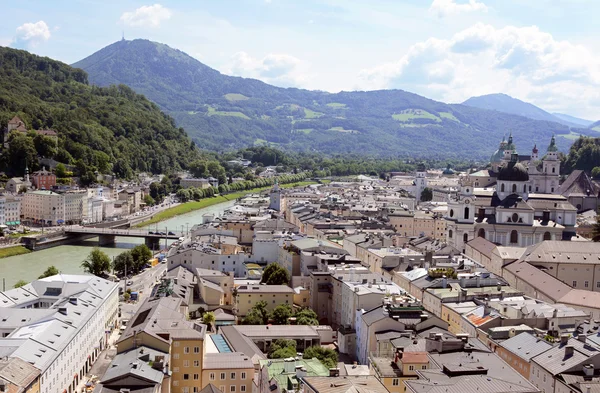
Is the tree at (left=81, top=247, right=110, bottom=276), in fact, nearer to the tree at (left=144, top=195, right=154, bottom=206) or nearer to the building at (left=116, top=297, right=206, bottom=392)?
the building at (left=116, top=297, right=206, bottom=392)

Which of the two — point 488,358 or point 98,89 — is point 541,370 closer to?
point 488,358

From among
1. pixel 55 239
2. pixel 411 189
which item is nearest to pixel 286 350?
pixel 55 239

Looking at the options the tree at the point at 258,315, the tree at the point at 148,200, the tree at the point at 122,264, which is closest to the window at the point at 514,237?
the tree at the point at 258,315

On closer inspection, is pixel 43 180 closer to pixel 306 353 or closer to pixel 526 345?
pixel 306 353

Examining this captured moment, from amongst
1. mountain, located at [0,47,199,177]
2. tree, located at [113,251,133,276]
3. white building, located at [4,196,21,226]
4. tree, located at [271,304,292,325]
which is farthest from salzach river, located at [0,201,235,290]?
mountain, located at [0,47,199,177]

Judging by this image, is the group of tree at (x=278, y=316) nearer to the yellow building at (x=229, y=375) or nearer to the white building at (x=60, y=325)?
the white building at (x=60, y=325)
